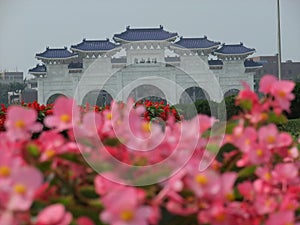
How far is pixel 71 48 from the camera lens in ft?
99.6

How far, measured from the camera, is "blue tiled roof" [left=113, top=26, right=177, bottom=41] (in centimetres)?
2978

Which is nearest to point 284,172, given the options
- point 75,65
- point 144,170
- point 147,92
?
point 144,170

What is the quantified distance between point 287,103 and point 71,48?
1184 inches

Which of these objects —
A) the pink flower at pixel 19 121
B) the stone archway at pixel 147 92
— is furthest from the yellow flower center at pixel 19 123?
the stone archway at pixel 147 92

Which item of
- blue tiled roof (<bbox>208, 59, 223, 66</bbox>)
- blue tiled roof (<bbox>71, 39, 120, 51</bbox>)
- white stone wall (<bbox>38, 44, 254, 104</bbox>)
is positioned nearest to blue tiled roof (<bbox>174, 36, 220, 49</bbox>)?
white stone wall (<bbox>38, 44, 254, 104</bbox>)

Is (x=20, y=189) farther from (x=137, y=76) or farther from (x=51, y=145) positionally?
(x=137, y=76)

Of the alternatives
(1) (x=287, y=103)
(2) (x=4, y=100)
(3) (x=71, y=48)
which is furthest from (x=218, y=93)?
(1) (x=287, y=103)

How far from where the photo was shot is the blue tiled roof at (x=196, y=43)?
30.5m

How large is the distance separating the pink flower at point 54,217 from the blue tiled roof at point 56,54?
29643mm

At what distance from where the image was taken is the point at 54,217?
0.64m

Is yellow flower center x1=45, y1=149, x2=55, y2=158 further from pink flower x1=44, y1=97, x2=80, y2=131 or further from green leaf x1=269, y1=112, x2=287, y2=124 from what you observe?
green leaf x1=269, y1=112, x2=287, y2=124

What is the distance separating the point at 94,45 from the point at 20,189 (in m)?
30.1

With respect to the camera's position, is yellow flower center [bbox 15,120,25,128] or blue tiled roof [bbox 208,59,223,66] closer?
yellow flower center [bbox 15,120,25,128]

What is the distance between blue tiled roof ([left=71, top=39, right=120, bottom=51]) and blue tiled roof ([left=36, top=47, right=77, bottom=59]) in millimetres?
478
